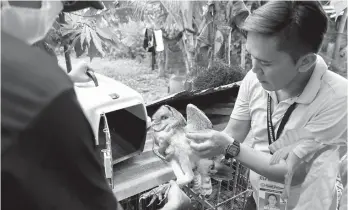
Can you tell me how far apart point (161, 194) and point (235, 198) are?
480mm

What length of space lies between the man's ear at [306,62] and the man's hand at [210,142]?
350 mm

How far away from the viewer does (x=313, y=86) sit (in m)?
1.18

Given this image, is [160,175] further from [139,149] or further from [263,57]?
[263,57]

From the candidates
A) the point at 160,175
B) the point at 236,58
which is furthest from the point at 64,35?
the point at 236,58

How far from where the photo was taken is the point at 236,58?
21.6 ft

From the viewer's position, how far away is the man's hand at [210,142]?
118 centimetres

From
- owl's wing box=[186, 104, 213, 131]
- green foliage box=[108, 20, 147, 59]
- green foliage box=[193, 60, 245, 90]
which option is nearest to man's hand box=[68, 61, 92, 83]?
owl's wing box=[186, 104, 213, 131]

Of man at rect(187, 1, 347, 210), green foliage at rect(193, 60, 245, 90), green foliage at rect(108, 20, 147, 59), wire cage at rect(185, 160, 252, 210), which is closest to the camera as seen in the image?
man at rect(187, 1, 347, 210)

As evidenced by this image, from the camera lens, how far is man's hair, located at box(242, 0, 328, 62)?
106 centimetres

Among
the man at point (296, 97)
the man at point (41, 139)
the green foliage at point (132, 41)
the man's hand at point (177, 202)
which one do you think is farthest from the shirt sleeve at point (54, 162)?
the green foliage at point (132, 41)

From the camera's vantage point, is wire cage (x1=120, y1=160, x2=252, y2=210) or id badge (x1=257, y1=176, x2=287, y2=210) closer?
id badge (x1=257, y1=176, x2=287, y2=210)

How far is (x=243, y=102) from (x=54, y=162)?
100cm

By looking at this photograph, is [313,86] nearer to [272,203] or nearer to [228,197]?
[272,203]

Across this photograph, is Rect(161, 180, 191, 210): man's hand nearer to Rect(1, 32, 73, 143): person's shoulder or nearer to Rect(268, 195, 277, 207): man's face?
Rect(268, 195, 277, 207): man's face
